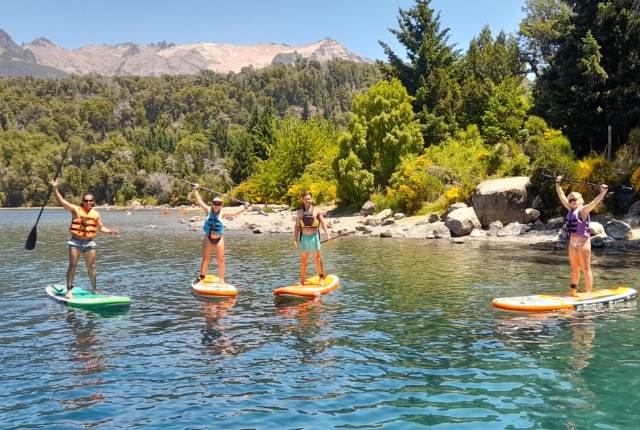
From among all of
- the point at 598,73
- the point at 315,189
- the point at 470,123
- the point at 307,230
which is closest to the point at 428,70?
the point at 470,123

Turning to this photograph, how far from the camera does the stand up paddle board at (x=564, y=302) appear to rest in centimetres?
1422

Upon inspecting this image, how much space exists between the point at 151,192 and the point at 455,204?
92.0 m

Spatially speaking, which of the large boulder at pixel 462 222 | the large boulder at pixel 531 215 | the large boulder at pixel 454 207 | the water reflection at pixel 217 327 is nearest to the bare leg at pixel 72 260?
the water reflection at pixel 217 327

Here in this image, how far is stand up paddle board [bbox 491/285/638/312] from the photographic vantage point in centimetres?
1422

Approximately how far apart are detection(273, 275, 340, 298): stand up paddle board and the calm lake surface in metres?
0.27

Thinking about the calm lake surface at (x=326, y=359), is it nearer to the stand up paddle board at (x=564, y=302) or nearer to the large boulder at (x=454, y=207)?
the stand up paddle board at (x=564, y=302)

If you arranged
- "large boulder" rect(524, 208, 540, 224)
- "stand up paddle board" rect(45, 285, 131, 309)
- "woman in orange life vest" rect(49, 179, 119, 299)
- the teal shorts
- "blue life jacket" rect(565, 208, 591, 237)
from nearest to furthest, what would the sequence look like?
"stand up paddle board" rect(45, 285, 131, 309)
"blue life jacket" rect(565, 208, 591, 237)
"woman in orange life vest" rect(49, 179, 119, 299)
the teal shorts
"large boulder" rect(524, 208, 540, 224)

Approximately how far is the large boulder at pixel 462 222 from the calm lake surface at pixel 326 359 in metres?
13.9

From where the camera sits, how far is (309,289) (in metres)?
16.3

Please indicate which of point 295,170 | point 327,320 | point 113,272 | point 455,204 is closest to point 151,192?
point 295,170

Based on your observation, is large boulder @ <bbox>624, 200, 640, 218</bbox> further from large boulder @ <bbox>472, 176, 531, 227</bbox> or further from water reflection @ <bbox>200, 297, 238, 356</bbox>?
water reflection @ <bbox>200, 297, 238, 356</bbox>

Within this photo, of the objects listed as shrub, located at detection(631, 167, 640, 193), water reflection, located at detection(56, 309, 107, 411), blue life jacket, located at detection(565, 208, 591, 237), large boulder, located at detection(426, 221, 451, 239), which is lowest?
water reflection, located at detection(56, 309, 107, 411)

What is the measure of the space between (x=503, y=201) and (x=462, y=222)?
9.22ft

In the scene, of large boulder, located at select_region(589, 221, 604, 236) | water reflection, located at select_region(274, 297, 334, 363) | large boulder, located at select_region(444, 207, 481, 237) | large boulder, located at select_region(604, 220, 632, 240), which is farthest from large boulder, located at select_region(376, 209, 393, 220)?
water reflection, located at select_region(274, 297, 334, 363)
